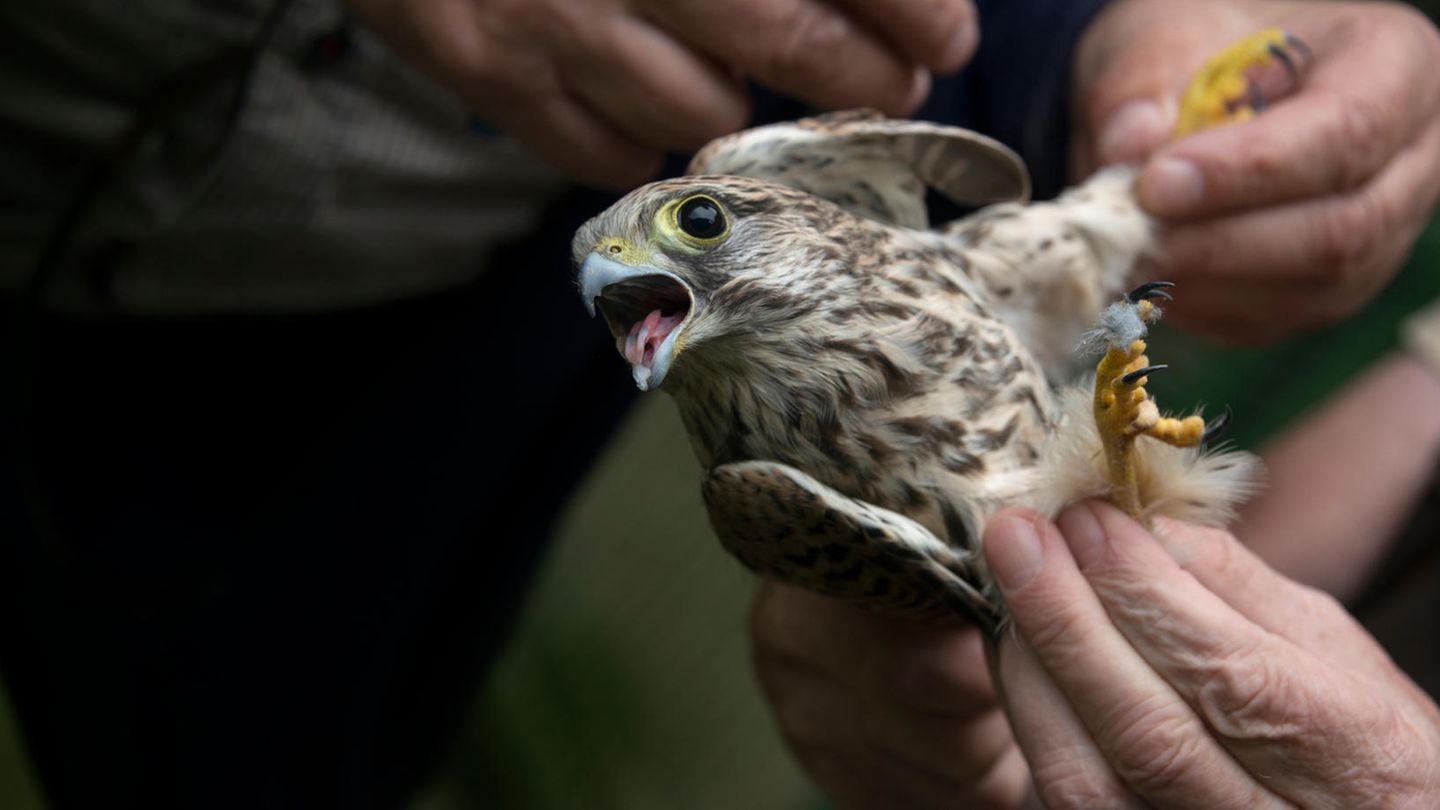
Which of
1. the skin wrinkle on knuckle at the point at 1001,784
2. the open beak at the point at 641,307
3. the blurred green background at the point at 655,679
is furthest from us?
the blurred green background at the point at 655,679

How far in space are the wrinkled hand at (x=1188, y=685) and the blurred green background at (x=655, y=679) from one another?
2.46 m

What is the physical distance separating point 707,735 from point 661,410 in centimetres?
117

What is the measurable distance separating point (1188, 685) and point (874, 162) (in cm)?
69

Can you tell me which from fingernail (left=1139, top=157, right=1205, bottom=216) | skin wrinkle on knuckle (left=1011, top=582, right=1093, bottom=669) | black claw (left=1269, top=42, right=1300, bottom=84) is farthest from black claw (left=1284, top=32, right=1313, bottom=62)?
skin wrinkle on knuckle (left=1011, top=582, right=1093, bottom=669)

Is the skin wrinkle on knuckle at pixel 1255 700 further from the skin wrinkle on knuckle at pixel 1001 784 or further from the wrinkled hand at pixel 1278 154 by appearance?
the wrinkled hand at pixel 1278 154

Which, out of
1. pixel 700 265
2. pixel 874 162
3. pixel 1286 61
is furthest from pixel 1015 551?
pixel 1286 61

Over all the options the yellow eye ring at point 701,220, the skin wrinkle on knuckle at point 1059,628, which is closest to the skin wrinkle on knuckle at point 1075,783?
the skin wrinkle on knuckle at point 1059,628

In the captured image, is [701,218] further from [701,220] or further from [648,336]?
[648,336]

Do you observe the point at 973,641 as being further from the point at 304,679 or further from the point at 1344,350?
the point at 1344,350

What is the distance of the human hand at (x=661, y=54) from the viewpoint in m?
1.33

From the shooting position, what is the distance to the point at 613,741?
12.1 feet

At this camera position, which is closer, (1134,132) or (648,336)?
(648,336)

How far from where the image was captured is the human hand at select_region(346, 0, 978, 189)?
52.2 inches

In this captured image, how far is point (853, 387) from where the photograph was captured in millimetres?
1087
